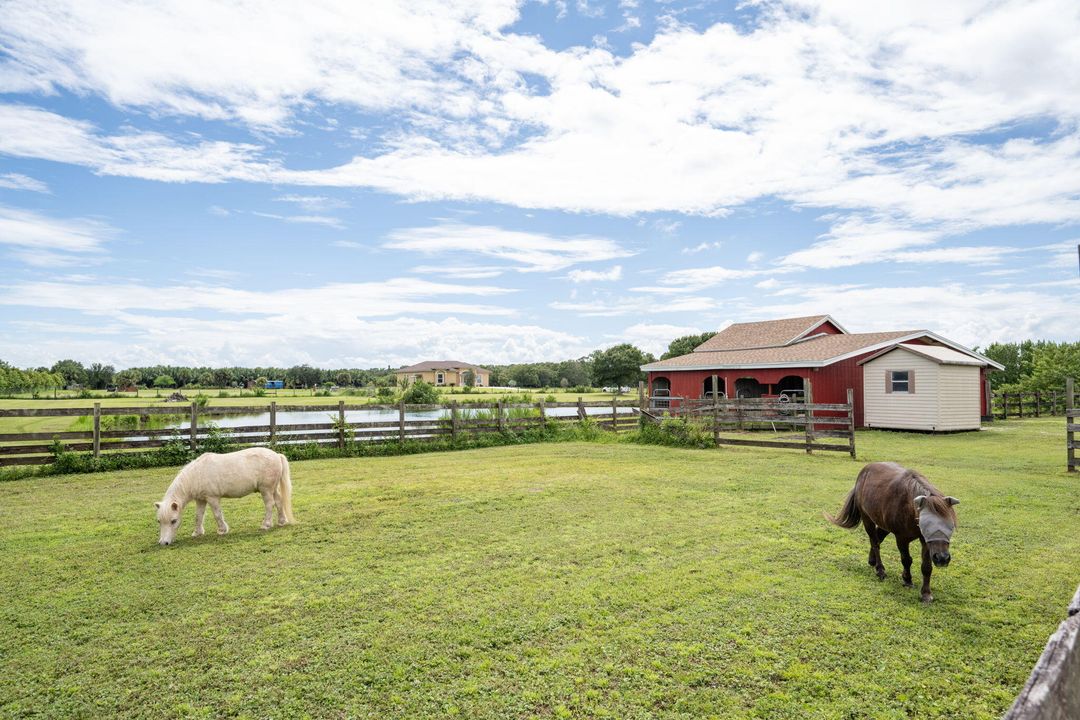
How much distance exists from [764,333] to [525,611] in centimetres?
2905

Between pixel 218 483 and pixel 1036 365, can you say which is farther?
pixel 1036 365

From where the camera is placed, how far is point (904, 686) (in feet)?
12.3

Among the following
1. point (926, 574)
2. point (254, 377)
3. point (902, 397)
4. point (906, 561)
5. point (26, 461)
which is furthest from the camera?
point (254, 377)

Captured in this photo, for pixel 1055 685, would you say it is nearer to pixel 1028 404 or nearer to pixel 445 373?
pixel 1028 404

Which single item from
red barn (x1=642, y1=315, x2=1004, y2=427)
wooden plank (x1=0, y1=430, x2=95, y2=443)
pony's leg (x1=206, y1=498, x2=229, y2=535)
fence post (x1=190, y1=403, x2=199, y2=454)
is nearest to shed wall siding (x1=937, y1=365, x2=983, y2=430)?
red barn (x1=642, y1=315, x2=1004, y2=427)

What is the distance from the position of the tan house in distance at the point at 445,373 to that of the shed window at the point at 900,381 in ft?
267

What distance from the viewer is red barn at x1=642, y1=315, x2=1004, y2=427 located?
22.8m

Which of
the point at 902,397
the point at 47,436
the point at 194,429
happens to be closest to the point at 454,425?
the point at 194,429

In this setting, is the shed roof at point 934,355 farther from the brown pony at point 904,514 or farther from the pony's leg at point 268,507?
the pony's leg at point 268,507

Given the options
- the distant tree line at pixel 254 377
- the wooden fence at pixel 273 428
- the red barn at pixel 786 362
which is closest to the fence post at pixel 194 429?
the wooden fence at pixel 273 428

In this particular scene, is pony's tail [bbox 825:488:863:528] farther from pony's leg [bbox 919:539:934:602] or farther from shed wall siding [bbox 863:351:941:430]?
shed wall siding [bbox 863:351:941:430]

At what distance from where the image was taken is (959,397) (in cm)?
2089

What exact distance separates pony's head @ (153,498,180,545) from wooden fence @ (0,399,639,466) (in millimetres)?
2900

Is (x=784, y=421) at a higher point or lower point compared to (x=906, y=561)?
higher
